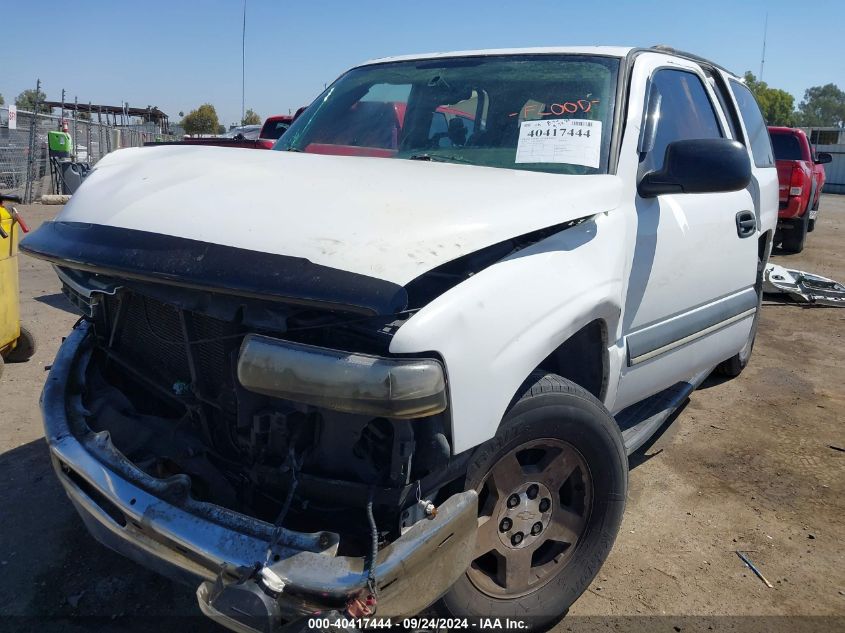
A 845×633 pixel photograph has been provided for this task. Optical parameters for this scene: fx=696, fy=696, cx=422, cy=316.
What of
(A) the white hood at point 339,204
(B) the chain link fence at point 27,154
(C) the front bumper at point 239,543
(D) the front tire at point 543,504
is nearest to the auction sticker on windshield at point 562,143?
(A) the white hood at point 339,204

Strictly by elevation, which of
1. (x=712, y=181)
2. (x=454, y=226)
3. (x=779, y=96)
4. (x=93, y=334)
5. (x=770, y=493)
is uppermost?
(x=779, y=96)

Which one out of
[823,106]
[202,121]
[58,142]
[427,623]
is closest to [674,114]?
[427,623]

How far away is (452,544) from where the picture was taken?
189cm

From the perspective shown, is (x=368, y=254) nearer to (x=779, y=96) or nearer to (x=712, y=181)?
→ (x=712, y=181)

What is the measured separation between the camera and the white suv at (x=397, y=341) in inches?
69.7

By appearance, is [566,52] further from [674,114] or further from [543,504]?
[543,504]

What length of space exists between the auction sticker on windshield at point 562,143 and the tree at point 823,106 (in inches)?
3731

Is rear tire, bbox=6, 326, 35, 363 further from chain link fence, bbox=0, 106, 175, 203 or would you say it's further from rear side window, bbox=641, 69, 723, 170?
chain link fence, bbox=0, 106, 175, 203

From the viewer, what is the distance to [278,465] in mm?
2025

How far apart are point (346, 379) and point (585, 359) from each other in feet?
4.17

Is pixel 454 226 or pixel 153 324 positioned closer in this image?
pixel 454 226

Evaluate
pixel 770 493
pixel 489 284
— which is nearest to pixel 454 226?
pixel 489 284

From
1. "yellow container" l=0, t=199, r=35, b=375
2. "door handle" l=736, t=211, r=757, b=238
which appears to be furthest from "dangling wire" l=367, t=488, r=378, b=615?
"yellow container" l=0, t=199, r=35, b=375

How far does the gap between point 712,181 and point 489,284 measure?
121 centimetres
